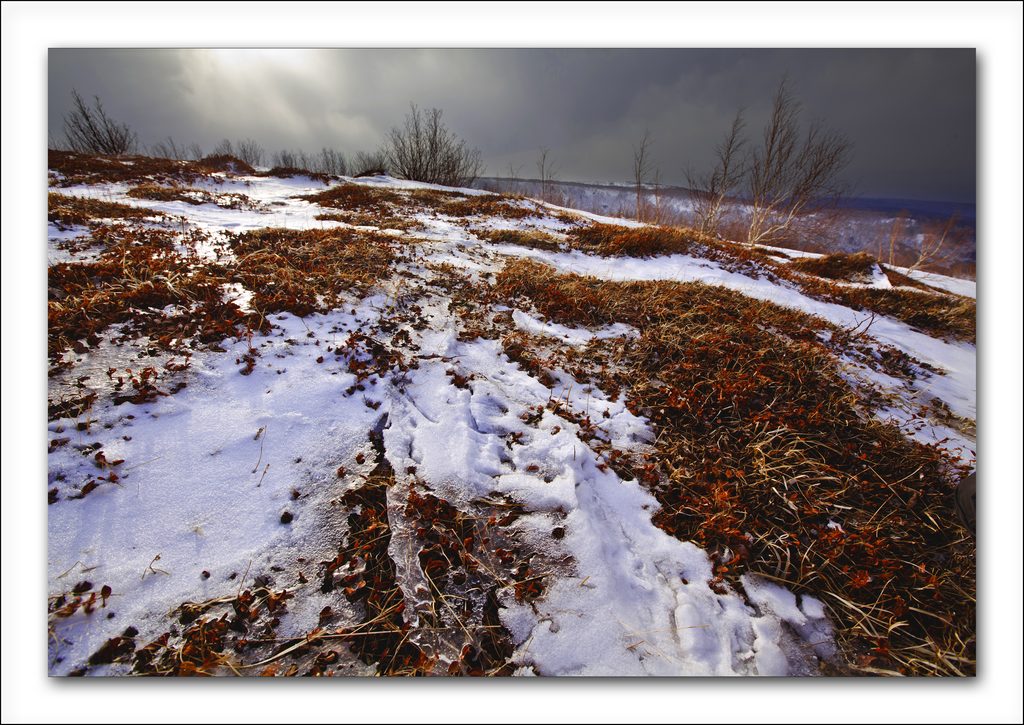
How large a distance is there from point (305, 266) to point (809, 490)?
5.46 metres

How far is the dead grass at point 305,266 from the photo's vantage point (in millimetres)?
3873

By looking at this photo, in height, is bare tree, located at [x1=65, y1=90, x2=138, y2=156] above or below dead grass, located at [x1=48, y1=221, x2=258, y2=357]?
above

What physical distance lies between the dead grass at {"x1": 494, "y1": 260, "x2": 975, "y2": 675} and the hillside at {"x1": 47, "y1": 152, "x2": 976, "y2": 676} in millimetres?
17

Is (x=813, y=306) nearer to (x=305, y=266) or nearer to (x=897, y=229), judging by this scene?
(x=897, y=229)

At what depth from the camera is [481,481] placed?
7.97 ft

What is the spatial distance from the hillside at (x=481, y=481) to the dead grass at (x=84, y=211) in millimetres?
643

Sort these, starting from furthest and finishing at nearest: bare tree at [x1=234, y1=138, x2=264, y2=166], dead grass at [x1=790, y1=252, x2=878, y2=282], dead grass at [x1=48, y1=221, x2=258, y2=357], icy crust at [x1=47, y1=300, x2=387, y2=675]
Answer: dead grass at [x1=790, y1=252, x2=878, y2=282], bare tree at [x1=234, y1=138, x2=264, y2=166], dead grass at [x1=48, y1=221, x2=258, y2=357], icy crust at [x1=47, y1=300, x2=387, y2=675]

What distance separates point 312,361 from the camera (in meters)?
3.15

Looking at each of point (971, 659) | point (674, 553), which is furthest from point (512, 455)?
point (971, 659)

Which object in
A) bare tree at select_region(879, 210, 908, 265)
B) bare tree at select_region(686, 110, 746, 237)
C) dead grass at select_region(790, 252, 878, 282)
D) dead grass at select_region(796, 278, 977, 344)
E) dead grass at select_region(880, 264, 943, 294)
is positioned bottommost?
dead grass at select_region(796, 278, 977, 344)

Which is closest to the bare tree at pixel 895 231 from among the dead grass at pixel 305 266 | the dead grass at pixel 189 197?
the dead grass at pixel 305 266

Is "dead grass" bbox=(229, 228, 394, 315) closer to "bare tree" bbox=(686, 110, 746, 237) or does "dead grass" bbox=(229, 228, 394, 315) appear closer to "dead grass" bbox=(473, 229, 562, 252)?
"dead grass" bbox=(473, 229, 562, 252)

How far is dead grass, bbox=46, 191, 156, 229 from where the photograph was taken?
499 centimetres

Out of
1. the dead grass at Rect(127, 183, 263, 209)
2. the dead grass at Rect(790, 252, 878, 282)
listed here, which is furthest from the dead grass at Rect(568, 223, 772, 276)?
the dead grass at Rect(127, 183, 263, 209)
